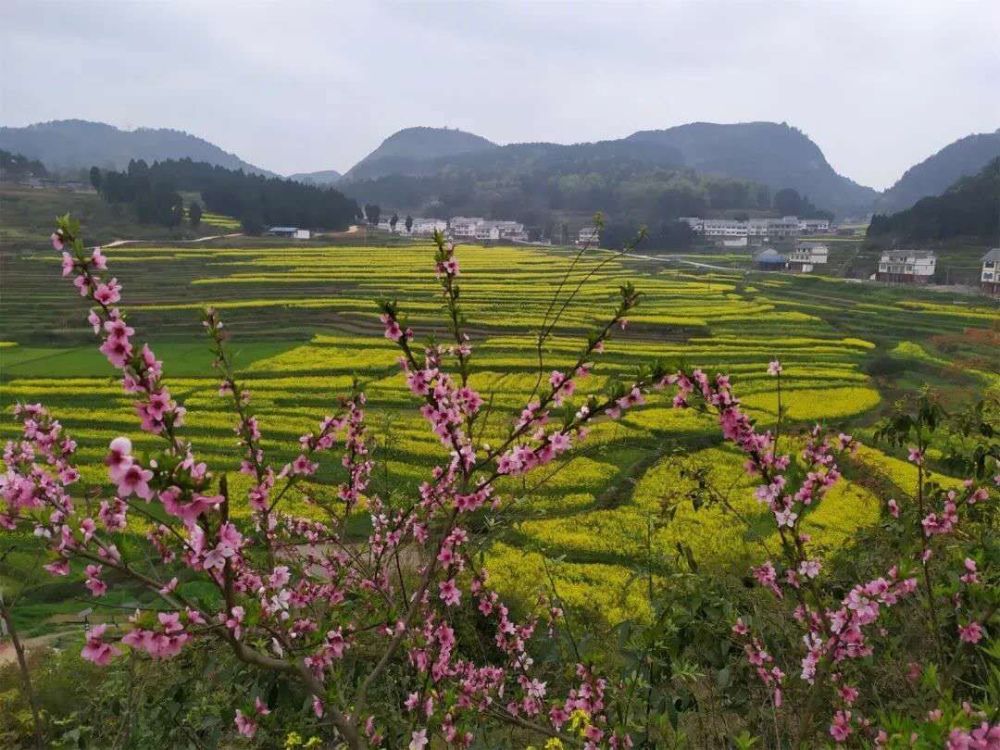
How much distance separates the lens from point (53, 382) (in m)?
16.6

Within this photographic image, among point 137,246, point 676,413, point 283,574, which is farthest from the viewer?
point 137,246

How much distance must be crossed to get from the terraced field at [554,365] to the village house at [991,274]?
4667 mm

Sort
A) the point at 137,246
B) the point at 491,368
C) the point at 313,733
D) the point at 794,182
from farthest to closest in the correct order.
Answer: the point at 794,182 → the point at 137,246 → the point at 491,368 → the point at 313,733

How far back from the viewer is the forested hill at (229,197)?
51938 mm

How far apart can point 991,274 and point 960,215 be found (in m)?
10.4

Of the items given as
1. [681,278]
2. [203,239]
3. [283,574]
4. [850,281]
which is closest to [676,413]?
[283,574]

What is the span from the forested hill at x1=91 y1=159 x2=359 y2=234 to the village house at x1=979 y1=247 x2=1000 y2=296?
5465cm

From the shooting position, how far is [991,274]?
35.8m

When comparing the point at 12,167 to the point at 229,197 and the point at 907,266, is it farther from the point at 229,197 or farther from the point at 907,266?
the point at 907,266

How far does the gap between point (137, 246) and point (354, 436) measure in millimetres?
49596

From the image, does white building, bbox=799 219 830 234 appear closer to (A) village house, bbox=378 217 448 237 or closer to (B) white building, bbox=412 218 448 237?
(B) white building, bbox=412 218 448 237

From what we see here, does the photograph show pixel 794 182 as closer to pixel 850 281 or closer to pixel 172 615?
pixel 850 281

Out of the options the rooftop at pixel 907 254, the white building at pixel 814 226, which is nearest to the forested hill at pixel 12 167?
the rooftop at pixel 907 254

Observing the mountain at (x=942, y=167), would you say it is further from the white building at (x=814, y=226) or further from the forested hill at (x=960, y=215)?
the forested hill at (x=960, y=215)
